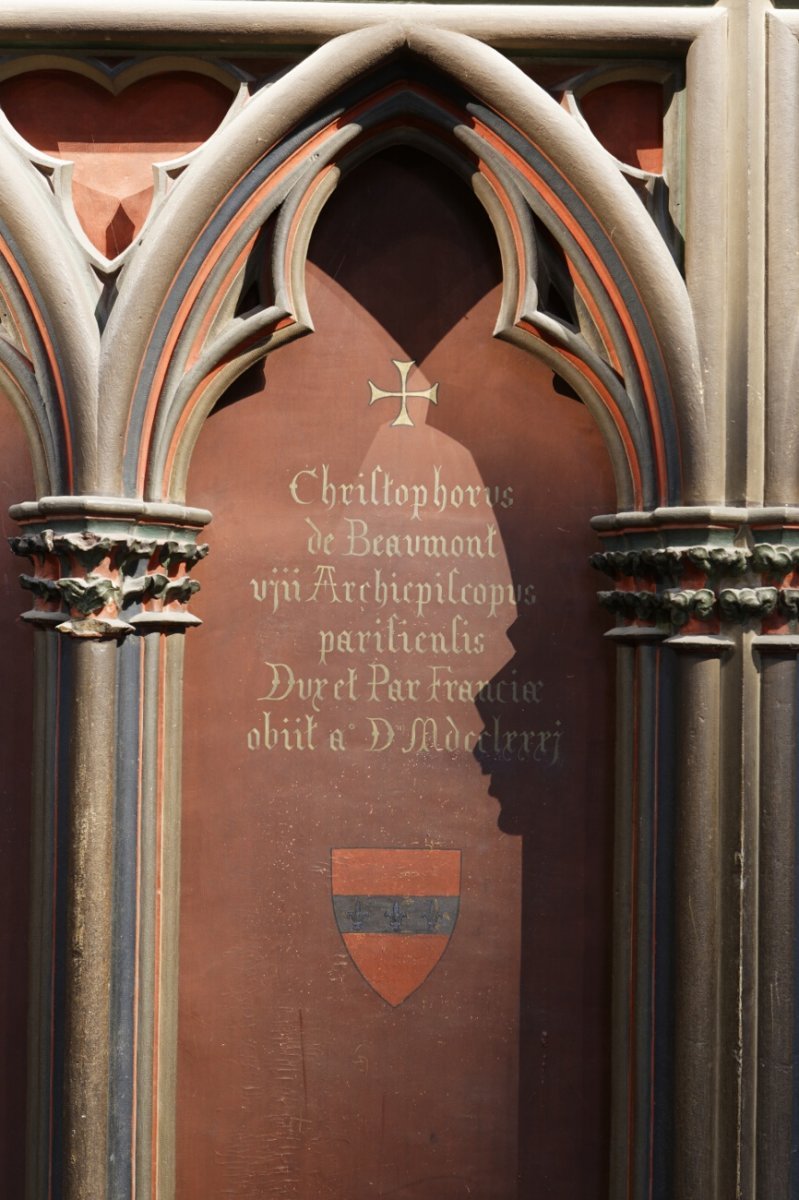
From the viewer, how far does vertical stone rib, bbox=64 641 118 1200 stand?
13.9ft

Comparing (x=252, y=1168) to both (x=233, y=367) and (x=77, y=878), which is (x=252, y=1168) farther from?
(x=233, y=367)

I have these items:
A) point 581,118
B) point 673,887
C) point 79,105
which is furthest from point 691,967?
point 79,105

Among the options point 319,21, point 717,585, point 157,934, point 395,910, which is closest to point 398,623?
point 395,910

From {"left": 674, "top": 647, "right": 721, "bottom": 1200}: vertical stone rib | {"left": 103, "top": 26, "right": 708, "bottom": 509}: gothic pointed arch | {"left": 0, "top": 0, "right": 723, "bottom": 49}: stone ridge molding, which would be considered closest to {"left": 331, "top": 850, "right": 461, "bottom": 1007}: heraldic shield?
{"left": 674, "top": 647, "right": 721, "bottom": 1200}: vertical stone rib

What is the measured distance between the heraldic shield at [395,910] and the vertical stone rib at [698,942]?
0.87 m

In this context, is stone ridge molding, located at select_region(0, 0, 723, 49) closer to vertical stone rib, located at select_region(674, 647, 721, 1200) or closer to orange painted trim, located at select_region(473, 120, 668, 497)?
orange painted trim, located at select_region(473, 120, 668, 497)

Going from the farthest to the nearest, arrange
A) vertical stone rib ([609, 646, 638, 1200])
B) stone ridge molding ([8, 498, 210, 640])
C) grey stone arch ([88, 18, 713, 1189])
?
vertical stone rib ([609, 646, 638, 1200]), grey stone arch ([88, 18, 713, 1189]), stone ridge molding ([8, 498, 210, 640])

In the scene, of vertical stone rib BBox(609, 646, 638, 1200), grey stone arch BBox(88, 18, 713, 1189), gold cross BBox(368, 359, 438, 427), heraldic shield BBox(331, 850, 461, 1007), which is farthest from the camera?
gold cross BBox(368, 359, 438, 427)

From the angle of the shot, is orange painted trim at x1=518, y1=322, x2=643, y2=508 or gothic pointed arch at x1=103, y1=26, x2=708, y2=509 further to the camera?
orange painted trim at x1=518, y1=322, x2=643, y2=508

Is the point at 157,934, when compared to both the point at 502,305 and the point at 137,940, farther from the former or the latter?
the point at 502,305

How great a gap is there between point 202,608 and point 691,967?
7.24 ft

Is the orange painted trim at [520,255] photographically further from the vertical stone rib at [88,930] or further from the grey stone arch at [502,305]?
the vertical stone rib at [88,930]

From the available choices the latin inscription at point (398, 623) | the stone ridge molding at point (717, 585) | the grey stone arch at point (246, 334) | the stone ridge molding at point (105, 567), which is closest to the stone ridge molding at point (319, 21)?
the grey stone arch at point (246, 334)

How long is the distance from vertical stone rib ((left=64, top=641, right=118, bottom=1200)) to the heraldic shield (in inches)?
35.0
